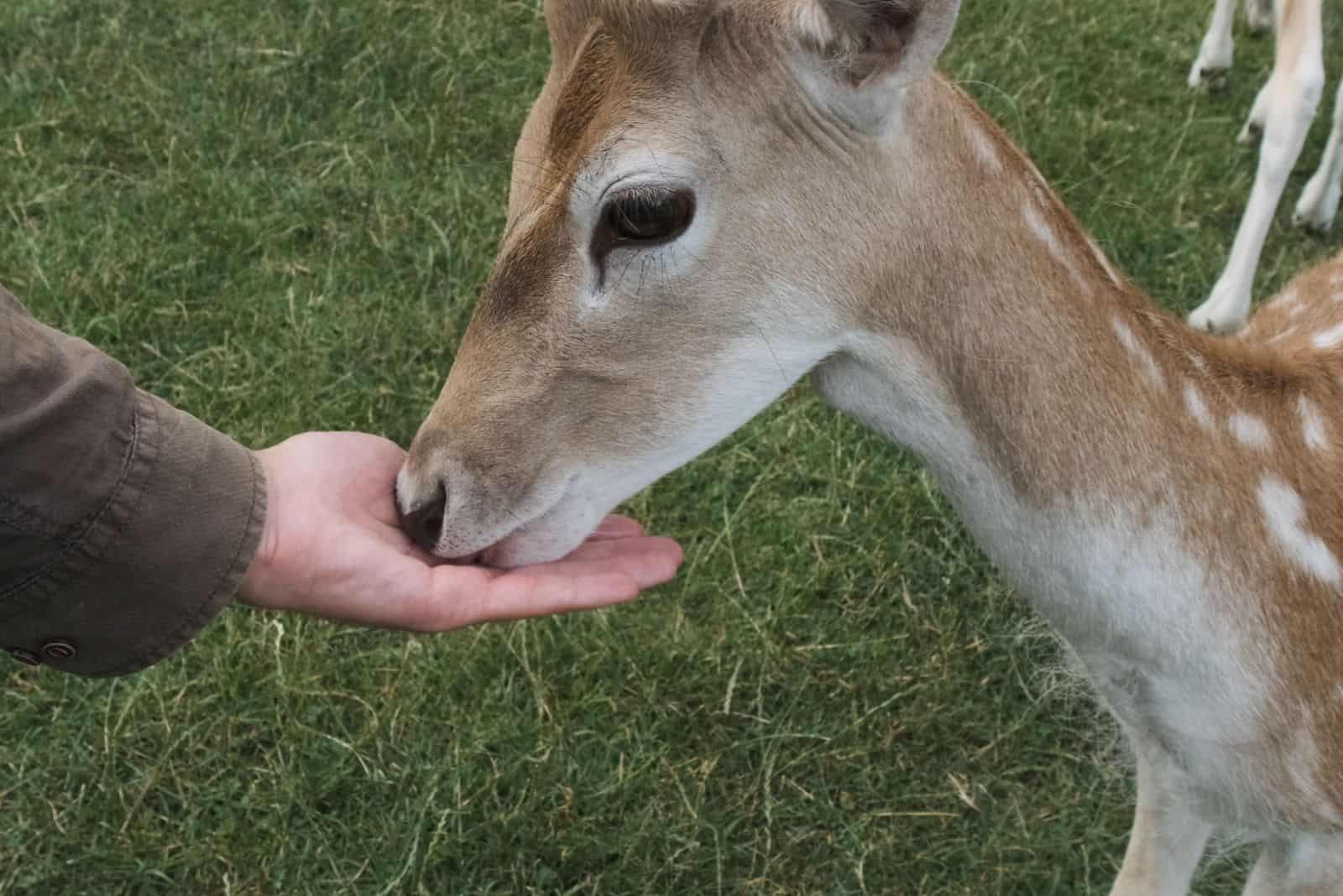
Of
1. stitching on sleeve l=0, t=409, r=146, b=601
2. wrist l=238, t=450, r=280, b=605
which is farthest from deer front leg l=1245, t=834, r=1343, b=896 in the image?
stitching on sleeve l=0, t=409, r=146, b=601

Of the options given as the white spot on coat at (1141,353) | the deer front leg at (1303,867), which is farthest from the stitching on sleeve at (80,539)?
the deer front leg at (1303,867)

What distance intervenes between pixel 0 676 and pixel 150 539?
175 centimetres

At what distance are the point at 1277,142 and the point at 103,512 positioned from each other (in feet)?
11.6

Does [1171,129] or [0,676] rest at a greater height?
[1171,129]

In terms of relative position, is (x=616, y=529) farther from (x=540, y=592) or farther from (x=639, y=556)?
(x=540, y=592)

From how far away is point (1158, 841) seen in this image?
7.98ft

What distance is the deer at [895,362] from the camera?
1.65 meters

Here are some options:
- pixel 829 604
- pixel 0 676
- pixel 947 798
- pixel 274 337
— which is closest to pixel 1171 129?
pixel 829 604

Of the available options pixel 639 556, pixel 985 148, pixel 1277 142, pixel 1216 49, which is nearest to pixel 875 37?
pixel 985 148

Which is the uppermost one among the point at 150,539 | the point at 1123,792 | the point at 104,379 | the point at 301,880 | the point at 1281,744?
the point at 104,379

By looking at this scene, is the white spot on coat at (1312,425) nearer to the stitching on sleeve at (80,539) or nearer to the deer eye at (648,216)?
the deer eye at (648,216)

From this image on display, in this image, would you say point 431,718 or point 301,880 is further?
point 431,718

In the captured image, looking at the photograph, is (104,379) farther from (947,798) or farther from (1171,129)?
(1171,129)

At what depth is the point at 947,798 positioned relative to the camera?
305cm
